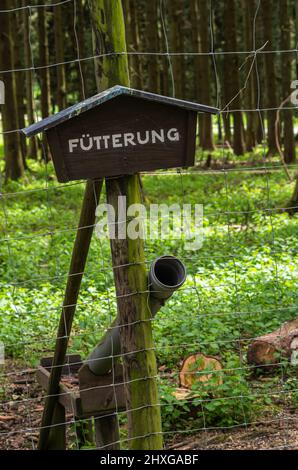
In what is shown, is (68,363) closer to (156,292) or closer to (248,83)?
(156,292)

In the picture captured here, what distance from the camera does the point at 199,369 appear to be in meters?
6.07

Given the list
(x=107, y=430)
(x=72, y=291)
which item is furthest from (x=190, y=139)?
(x=107, y=430)

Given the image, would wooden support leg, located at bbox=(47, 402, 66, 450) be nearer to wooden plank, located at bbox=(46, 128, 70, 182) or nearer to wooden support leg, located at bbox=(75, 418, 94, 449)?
wooden support leg, located at bbox=(75, 418, 94, 449)

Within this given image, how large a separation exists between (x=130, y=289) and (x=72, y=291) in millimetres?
520

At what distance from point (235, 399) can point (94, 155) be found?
247 cm

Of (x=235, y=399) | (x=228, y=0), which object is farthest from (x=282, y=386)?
(x=228, y=0)

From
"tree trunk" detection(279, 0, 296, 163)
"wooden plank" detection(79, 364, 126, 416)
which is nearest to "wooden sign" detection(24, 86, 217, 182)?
"wooden plank" detection(79, 364, 126, 416)

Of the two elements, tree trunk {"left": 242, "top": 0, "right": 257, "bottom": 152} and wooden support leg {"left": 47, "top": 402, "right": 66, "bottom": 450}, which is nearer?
wooden support leg {"left": 47, "top": 402, "right": 66, "bottom": 450}

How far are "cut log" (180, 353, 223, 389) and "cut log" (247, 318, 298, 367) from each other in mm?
531

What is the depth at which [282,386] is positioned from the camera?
602 cm

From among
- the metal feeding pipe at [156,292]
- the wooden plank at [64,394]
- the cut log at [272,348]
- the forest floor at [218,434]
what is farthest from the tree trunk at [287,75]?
the metal feeding pipe at [156,292]

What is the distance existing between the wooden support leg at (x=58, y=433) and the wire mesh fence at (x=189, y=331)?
0.14 ft

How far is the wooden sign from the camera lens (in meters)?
3.87

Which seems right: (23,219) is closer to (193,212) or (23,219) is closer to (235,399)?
(193,212)
